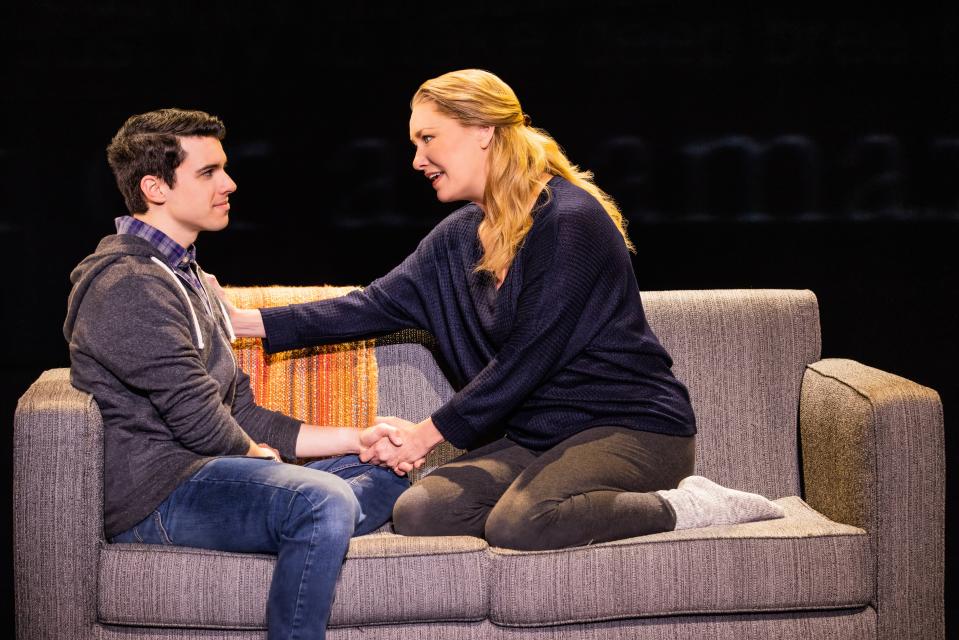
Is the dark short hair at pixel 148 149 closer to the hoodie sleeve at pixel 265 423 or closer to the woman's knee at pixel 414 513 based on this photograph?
the hoodie sleeve at pixel 265 423

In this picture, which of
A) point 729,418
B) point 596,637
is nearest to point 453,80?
point 729,418

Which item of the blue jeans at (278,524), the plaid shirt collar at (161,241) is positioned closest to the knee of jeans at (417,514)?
the blue jeans at (278,524)

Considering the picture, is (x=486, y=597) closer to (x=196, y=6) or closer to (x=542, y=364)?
(x=542, y=364)

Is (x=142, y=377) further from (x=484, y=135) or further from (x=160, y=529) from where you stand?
(x=484, y=135)

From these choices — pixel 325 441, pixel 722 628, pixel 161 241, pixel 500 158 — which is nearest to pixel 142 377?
pixel 161 241

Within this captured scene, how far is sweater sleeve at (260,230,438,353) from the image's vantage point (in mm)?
2609

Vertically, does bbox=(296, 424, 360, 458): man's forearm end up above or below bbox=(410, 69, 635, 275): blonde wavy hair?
below

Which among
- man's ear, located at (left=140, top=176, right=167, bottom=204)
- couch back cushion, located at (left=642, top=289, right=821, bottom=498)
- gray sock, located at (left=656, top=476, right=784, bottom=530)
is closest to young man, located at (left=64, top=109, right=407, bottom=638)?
man's ear, located at (left=140, top=176, right=167, bottom=204)

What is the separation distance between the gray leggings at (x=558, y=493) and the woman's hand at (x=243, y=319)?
58 cm

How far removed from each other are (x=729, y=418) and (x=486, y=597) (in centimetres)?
90

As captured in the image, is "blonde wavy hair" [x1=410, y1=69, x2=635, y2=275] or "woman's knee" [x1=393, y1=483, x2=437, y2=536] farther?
"blonde wavy hair" [x1=410, y1=69, x2=635, y2=275]

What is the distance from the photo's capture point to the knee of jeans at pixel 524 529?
2.14 metres

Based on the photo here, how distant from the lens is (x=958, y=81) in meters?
3.59

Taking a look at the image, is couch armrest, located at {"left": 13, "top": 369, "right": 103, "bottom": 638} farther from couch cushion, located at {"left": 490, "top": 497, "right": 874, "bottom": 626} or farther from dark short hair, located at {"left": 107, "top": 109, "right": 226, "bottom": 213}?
couch cushion, located at {"left": 490, "top": 497, "right": 874, "bottom": 626}
